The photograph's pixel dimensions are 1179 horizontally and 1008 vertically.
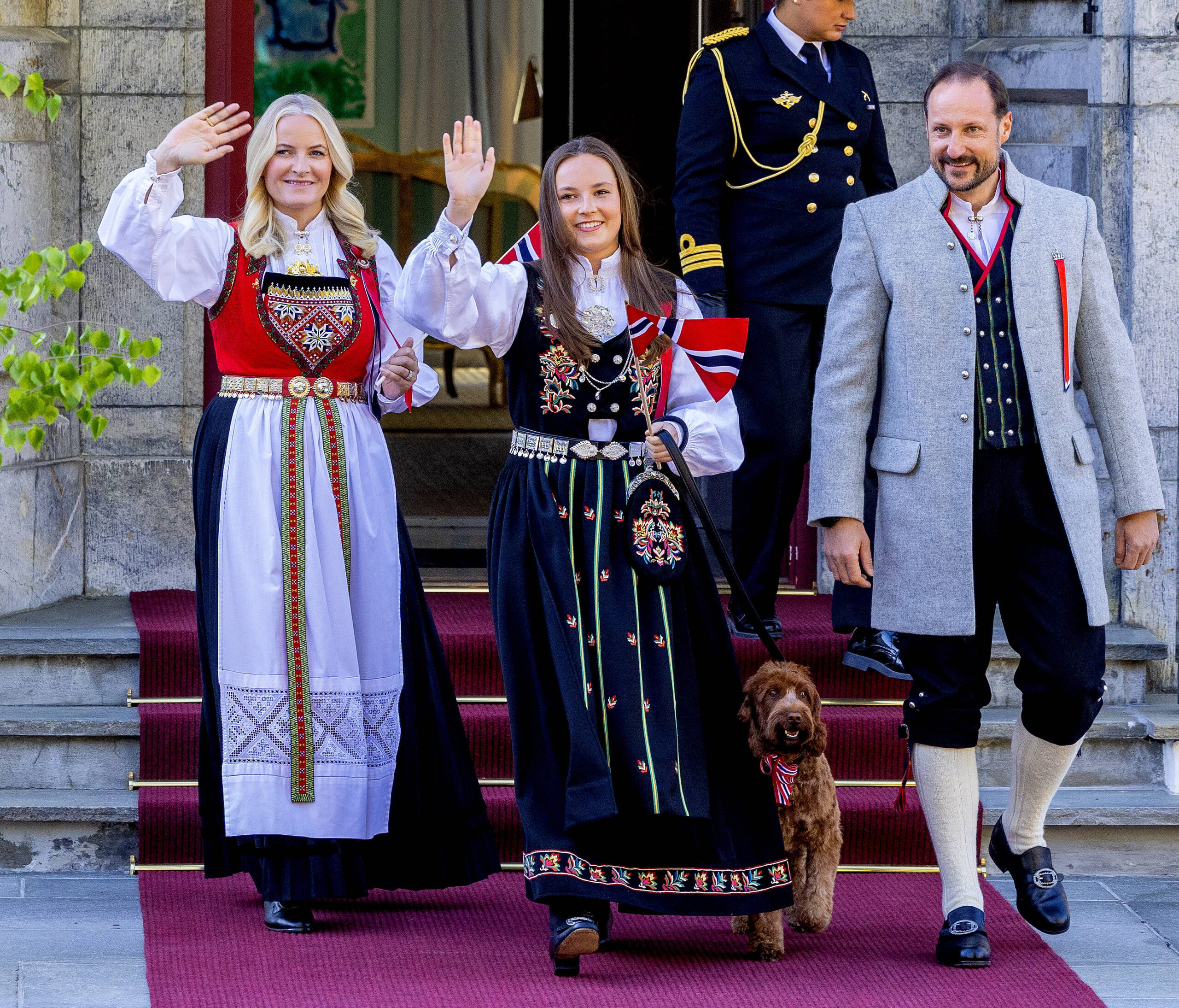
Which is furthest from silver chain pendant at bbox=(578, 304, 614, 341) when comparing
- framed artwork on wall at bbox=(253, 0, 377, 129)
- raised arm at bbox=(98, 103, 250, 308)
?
framed artwork on wall at bbox=(253, 0, 377, 129)

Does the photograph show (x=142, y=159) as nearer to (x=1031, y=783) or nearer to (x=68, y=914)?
(x=68, y=914)

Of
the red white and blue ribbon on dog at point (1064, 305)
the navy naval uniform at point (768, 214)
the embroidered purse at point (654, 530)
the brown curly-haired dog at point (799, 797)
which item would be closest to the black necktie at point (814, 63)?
the navy naval uniform at point (768, 214)

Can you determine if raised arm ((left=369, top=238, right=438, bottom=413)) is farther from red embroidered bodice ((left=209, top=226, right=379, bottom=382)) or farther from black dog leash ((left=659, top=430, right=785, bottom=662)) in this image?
black dog leash ((left=659, top=430, right=785, bottom=662))

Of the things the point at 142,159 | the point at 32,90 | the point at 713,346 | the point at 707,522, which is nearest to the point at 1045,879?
the point at 707,522

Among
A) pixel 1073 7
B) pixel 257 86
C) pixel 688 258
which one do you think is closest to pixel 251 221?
pixel 688 258

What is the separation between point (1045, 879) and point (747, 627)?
4.32 ft

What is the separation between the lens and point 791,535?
6207mm

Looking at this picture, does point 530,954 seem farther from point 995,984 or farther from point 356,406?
point 356,406

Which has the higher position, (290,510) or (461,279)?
(461,279)

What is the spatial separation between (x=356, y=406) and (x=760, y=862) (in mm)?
1422

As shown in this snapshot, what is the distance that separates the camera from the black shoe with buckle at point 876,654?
511 centimetres

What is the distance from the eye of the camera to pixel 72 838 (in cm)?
479

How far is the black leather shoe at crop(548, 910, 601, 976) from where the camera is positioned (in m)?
3.82

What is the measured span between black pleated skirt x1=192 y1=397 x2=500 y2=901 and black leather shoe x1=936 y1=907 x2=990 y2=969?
43.2 inches
